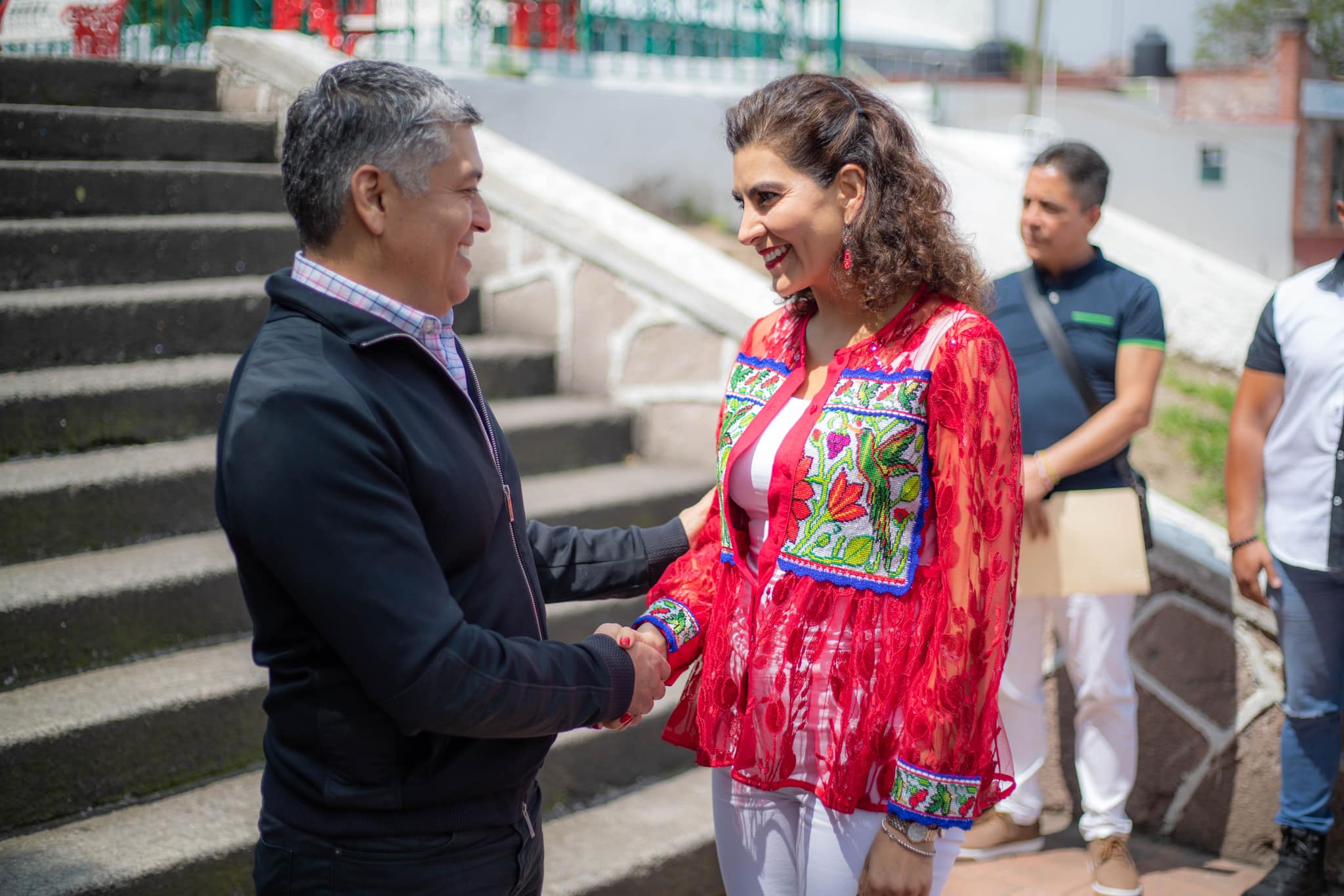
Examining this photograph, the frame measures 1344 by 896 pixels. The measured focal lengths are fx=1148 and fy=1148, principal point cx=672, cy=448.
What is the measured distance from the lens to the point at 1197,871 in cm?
353

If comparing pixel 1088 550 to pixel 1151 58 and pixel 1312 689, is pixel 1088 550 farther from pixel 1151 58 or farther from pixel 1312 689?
pixel 1151 58

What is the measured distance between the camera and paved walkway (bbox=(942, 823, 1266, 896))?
340 centimetres

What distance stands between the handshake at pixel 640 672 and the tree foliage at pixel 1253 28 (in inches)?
1154

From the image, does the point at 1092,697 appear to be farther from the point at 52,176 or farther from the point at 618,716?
the point at 52,176

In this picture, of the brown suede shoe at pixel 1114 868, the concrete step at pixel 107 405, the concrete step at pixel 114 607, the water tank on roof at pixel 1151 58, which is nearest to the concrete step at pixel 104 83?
the concrete step at pixel 107 405

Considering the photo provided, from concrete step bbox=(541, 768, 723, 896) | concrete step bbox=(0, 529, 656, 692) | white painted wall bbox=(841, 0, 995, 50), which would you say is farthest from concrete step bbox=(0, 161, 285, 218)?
white painted wall bbox=(841, 0, 995, 50)

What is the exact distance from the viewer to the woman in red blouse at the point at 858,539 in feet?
6.31

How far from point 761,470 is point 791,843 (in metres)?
0.70

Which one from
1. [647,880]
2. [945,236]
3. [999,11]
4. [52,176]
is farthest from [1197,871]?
[999,11]

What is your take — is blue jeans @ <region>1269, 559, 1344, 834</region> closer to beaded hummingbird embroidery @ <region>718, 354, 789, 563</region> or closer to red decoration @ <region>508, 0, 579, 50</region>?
beaded hummingbird embroidery @ <region>718, 354, 789, 563</region>

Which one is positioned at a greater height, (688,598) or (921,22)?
(921,22)

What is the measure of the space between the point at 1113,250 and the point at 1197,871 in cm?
715

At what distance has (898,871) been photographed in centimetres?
191

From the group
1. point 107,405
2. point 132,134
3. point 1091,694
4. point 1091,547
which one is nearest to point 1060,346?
point 1091,547
